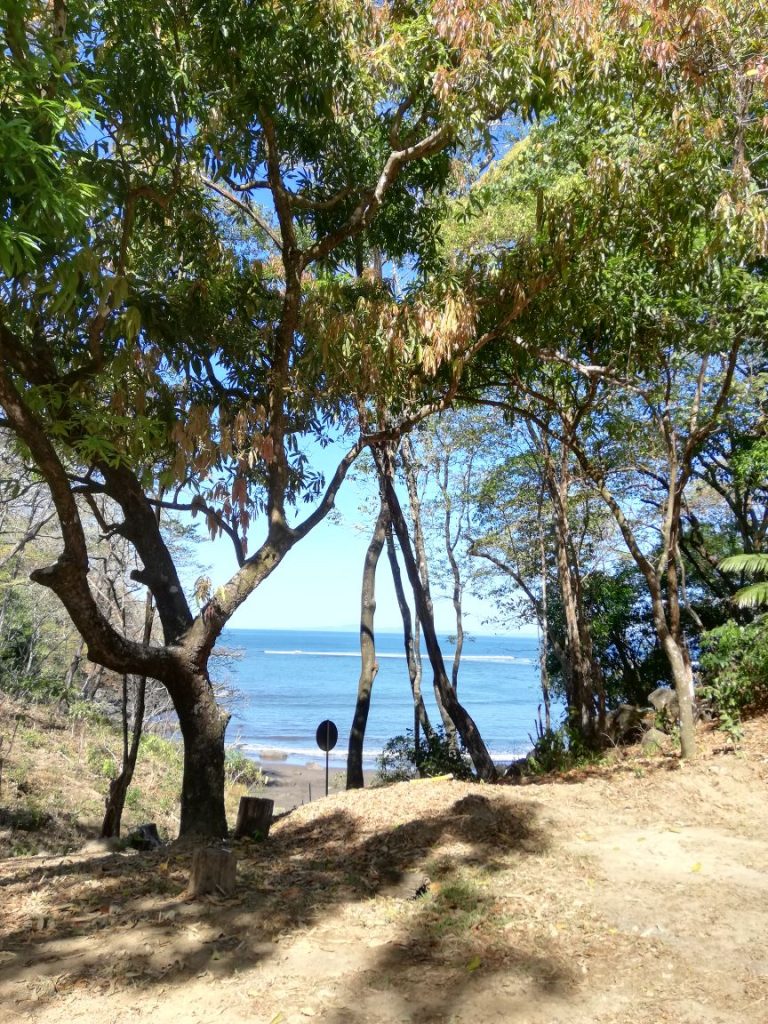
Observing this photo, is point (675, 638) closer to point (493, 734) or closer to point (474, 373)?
point (474, 373)

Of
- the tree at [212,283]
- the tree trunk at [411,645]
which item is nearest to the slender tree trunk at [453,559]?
the tree trunk at [411,645]

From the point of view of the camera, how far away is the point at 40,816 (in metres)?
12.8

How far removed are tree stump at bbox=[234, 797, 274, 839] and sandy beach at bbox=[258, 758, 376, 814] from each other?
1281 cm

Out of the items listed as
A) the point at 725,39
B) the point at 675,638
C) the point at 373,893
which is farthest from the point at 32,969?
the point at 725,39

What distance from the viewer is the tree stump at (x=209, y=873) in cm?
468

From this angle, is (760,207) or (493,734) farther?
(493,734)

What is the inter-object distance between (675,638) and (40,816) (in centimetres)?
995

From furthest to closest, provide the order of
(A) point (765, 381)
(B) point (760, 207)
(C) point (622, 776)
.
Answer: (A) point (765, 381)
(C) point (622, 776)
(B) point (760, 207)

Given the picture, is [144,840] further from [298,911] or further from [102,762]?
[102,762]

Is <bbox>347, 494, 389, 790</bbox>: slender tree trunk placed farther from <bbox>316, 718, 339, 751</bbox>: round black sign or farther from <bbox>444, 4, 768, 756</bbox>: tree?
<bbox>444, 4, 768, 756</bbox>: tree

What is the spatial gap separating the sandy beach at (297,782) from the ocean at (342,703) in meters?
1.12

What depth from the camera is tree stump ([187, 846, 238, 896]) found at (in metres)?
4.68

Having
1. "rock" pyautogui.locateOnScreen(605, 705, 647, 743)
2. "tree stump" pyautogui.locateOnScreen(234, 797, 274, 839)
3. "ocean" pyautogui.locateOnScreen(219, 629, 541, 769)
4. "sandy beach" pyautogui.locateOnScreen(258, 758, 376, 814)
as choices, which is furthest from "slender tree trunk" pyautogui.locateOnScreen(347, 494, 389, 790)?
"sandy beach" pyautogui.locateOnScreen(258, 758, 376, 814)

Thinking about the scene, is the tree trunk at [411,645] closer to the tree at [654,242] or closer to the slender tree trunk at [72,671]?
the tree at [654,242]
